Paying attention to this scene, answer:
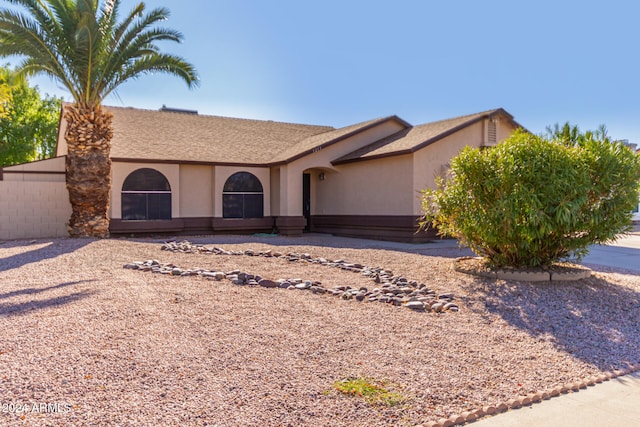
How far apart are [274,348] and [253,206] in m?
14.7

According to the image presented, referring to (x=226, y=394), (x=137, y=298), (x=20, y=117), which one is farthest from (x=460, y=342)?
(x=20, y=117)

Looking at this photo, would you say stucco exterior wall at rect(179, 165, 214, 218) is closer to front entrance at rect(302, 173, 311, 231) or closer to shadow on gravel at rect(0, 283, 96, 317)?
front entrance at rect(302, 173, 311, 231)

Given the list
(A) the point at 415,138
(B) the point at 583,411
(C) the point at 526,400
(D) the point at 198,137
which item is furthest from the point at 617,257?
(D) the point at 198,137

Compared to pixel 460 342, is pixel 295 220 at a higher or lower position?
higher

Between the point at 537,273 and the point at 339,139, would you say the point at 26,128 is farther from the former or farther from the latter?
the point at 537,273

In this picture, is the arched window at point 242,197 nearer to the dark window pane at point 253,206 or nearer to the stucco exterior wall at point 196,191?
the dark window pane at point 253,206

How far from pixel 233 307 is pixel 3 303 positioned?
2989mm

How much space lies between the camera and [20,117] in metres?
34.0

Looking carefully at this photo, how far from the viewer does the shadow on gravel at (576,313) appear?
548 centimetres

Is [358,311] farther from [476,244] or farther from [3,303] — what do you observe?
[3,303]

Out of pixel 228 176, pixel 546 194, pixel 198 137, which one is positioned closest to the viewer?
pixel 546 194

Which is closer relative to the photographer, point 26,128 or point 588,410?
point 588,410

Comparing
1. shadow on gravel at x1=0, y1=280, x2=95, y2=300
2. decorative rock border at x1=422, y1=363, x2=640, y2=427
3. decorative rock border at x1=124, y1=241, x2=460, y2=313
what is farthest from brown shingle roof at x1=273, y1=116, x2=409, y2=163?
decorative rock border at x1=422, y1=363, x2=640, y2=427

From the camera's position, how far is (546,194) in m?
7.94
